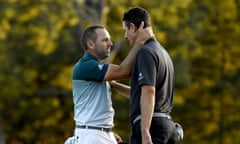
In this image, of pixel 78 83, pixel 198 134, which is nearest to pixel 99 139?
pixel 78 83

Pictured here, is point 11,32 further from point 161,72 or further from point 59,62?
point 161,72

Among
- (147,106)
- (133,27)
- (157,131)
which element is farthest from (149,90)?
(133,27)

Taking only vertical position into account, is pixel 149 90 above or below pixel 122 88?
above

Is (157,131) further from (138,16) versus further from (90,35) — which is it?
(90,35)

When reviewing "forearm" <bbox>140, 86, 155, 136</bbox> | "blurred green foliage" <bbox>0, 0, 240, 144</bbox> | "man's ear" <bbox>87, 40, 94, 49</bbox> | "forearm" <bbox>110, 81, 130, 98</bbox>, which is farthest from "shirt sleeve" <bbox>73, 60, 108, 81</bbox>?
"blurred green foliage" <bbox>0, 0, 240, 144</bbox>

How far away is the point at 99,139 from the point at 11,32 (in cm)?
2505

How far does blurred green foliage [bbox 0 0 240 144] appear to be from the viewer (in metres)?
31.0

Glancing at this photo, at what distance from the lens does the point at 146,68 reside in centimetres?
901

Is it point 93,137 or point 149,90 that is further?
point 93,137

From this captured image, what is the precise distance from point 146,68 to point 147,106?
13.9 inches

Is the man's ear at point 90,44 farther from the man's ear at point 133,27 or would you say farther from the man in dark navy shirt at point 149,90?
the man's ear at point 133,27

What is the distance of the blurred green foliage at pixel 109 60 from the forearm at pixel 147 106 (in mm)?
20829

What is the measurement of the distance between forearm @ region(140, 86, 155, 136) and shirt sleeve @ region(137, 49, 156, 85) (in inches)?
3.0

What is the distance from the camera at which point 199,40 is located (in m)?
39.7
